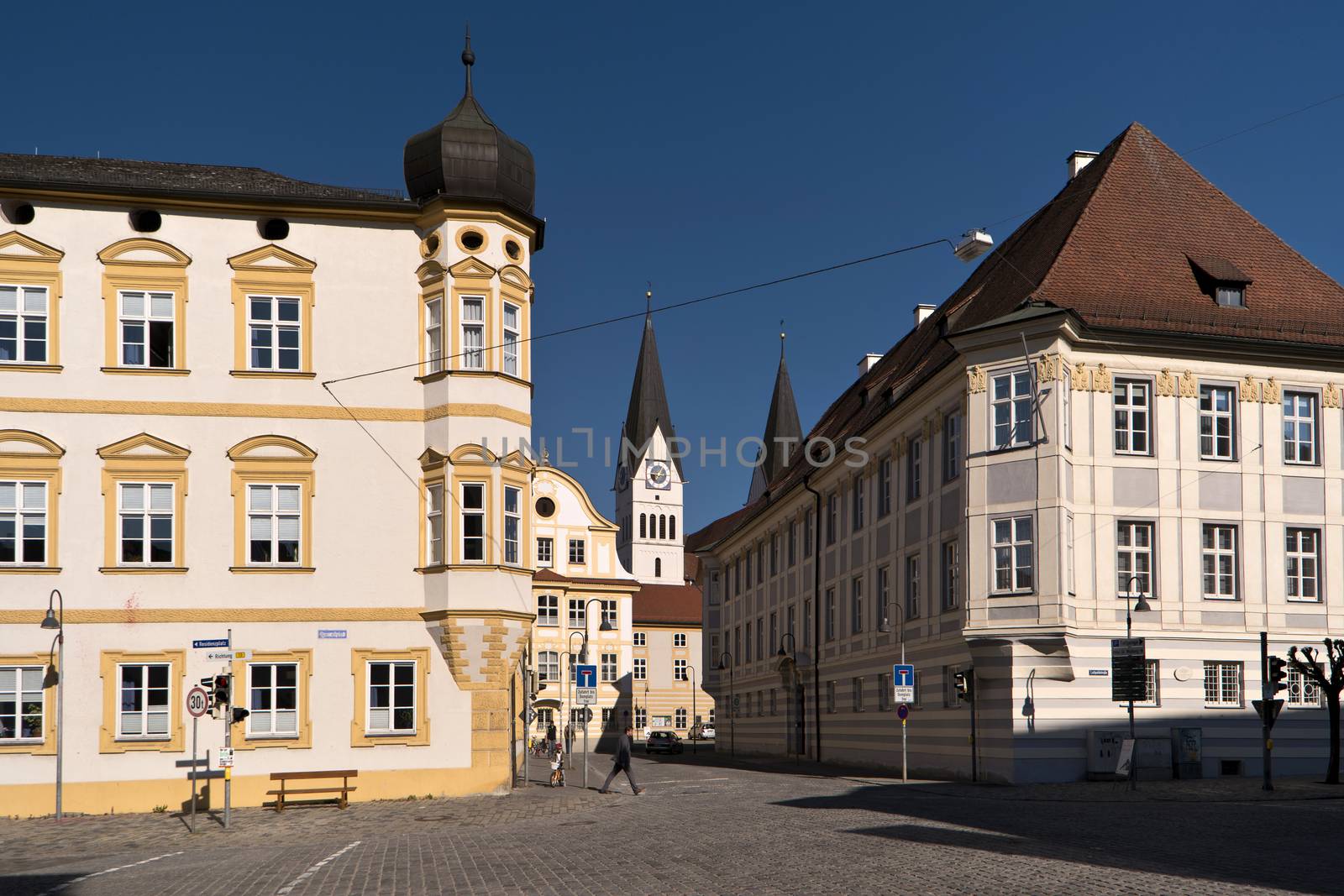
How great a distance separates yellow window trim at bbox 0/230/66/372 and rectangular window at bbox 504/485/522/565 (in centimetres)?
953

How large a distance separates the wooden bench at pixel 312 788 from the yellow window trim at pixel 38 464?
21.4 feet

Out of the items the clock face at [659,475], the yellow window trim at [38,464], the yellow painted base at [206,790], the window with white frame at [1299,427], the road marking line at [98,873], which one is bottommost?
the yellow painted base at [206,790]

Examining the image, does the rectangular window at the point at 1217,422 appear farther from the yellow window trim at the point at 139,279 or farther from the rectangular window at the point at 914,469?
the yellow window trim at the point at 139,279

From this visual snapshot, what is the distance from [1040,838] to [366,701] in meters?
15.3

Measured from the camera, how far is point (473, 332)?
100 feet

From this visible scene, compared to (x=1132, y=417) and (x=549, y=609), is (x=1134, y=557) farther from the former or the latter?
(x=549, y=609)

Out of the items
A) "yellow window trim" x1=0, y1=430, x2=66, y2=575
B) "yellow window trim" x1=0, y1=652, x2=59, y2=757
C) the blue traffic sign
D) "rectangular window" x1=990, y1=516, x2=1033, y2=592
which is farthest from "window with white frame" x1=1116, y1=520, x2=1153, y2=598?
"yellow window trim" x1=0, y1=430, x2=66, y2=575

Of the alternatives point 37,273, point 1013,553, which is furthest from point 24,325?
point 1013,553


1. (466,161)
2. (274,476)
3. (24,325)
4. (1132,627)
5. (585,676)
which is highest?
(466,161)

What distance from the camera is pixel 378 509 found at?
30141 millimetres

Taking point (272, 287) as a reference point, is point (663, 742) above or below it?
below

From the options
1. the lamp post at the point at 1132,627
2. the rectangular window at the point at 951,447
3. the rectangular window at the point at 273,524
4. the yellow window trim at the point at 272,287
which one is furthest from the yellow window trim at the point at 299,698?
the lamp post at the point at 1132,627

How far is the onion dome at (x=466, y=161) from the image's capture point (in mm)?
30406

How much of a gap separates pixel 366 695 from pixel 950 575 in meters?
14.9
